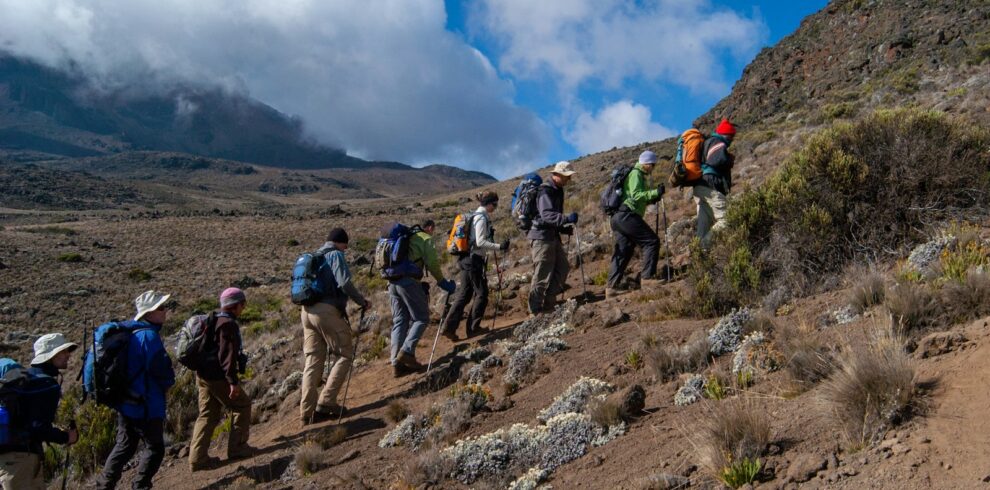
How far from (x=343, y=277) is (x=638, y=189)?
3777 millimetres

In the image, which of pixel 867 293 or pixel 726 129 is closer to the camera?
pixel 867 293

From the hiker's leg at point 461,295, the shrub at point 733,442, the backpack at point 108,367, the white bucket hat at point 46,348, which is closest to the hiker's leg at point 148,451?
the backpack at point 108,367

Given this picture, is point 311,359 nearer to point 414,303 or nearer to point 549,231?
point 414,303

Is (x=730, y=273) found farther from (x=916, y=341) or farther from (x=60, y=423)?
(x=60, y=423)

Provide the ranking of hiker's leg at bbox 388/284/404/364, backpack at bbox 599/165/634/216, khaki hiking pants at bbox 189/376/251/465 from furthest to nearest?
backpack at bbox 599/165/634/216 → hiker's leg at bbox 388/284/404/364 → khaki hiking pants at bbox 189/376/251/465

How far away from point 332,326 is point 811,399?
4805 millimetres

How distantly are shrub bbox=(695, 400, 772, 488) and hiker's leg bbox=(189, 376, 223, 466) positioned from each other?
4.90 m

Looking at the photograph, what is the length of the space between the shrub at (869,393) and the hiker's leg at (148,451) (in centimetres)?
537

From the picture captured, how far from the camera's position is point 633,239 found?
26.6 ft

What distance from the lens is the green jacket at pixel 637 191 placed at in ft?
25.7

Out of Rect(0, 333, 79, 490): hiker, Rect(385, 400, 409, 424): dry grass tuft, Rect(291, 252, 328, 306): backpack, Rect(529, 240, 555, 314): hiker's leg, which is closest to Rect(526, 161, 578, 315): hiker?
Rect(529, 240, 555, 314): hiker's leg

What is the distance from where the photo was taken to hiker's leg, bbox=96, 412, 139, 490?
5.49 m

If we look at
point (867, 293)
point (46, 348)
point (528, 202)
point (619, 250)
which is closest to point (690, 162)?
point (619, 250)

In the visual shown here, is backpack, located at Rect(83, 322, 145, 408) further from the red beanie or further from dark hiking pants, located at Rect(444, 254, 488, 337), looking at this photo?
the red beanie
